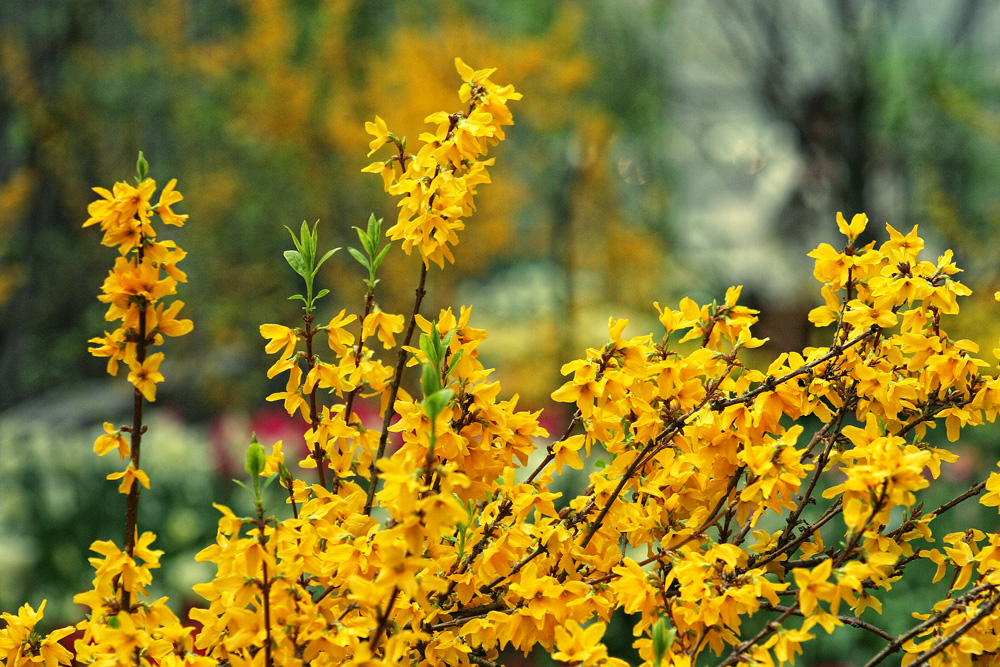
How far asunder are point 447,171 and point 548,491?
0.42 metres

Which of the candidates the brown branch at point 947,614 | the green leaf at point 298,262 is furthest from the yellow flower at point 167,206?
the brown branch at point 947,614

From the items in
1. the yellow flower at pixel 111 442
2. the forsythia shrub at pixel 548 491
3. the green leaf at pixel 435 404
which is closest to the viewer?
the green leaf at pixel 435 404

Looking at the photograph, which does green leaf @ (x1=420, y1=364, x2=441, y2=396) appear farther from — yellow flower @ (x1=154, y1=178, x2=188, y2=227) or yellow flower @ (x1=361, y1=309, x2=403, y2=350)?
yellow flower @ (x1=154, y1=178, x2=188, y2=227)

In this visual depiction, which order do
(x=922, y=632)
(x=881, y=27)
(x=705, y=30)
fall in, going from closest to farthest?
(x=922, y=632) → (x=881, y=27) → (x=705, y=30)

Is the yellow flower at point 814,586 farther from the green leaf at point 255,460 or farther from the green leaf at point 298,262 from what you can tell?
the green leaf at point 298,262

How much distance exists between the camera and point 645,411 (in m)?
0.97

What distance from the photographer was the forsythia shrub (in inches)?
32.4

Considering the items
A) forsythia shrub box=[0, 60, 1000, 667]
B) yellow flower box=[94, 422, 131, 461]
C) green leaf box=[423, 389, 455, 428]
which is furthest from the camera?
yellow flower box=[94, 422, 131, 461]

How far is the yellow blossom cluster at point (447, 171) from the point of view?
964 mm

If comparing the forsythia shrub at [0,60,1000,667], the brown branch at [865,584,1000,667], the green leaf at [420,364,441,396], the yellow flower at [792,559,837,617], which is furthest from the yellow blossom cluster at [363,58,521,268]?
the brown branch at [865,584,1000,667]

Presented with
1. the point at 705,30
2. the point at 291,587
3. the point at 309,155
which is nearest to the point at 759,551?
the point at 291,587

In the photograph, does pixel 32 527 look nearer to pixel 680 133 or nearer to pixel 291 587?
pixel 291 587

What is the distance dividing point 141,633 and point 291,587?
170 mm

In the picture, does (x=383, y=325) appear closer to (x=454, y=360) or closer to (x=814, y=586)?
(x=454, y=360)
